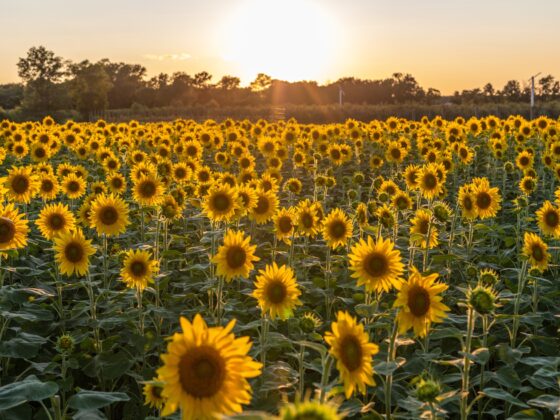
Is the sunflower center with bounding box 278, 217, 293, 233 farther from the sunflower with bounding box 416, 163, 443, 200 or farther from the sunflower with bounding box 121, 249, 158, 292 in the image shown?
the sunflower with bounding box 416, 163, 443, 200

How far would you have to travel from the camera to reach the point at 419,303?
321 cm

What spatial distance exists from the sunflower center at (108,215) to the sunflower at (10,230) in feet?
3.16

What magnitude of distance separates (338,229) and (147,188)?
2294 millimetres

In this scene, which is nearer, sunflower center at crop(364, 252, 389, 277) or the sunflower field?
the sunflower field

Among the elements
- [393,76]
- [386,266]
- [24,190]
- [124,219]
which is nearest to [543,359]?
[386,266]

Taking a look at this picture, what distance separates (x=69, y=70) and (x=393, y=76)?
4686 centimetres

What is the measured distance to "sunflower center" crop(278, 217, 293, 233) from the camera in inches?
230

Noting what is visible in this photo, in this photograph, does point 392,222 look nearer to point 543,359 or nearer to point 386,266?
point 386,266

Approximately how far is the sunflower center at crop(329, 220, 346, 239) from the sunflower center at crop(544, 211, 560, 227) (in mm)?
2019

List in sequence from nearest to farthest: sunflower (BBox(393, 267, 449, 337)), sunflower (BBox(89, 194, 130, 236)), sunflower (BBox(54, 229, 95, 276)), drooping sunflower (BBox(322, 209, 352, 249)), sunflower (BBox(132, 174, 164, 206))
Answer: sunflower (BBox(393, 267, 449, 337)) → sunflower (BBox(54, 229, 95, 276)) → sunflower (BBox(89, 194, 130, 236)) → drooping sunflower (BBox(322, 209, 352, 249)) → sunflower (BBox(132, 174, 164, 206))

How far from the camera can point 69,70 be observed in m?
84.5

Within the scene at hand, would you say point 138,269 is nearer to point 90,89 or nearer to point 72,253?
point 72,253

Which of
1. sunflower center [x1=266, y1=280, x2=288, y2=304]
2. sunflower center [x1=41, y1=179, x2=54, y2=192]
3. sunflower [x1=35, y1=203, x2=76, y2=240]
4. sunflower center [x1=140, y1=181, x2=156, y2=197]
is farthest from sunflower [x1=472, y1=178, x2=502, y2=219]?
sunflower center [x1=41, y1=179, x2=54, y2=192]

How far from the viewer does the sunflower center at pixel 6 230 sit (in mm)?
4246
